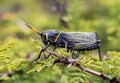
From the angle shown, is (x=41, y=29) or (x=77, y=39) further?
(x=41, y=29)

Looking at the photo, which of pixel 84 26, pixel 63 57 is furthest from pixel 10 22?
pixel 63 57

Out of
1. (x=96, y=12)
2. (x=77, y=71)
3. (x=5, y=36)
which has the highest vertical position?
(x=96, y=12)

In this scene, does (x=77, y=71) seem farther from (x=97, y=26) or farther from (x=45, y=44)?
(x=97, y=26)

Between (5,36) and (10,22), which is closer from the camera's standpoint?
(5,36)

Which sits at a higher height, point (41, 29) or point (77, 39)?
point (41, 29)

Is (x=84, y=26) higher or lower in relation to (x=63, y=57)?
higher

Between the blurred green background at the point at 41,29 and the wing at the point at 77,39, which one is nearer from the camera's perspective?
the blurred green background at the point at 41,29

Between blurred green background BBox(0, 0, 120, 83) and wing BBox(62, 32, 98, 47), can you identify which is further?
wing BBox(62, 32, 98, 47)

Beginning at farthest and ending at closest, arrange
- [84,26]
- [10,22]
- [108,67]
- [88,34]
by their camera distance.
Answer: [10,22]
[84,26]
[88,34]
[108,67]
